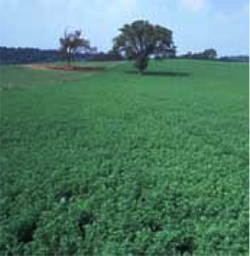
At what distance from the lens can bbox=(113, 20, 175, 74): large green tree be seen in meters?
40.3

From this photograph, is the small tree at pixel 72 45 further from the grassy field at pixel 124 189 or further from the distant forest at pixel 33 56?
the grassy field at pixel 124 189

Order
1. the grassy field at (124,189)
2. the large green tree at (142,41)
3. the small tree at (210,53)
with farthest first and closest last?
the small tree at (210,53)
the large green tree at (142,41)
the grassy field at (124,189)

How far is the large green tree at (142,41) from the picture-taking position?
132ft

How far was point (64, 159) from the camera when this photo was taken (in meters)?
7.34

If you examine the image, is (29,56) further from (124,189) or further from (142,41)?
(124,189)

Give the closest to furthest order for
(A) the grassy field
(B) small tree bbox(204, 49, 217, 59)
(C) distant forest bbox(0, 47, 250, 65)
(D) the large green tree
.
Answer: (A) the grassy field → (D) the large green tree → (C) distant forest bbox(0, 47, 250, 65) → (B) small tree bbox(204, 49, 217, 59)

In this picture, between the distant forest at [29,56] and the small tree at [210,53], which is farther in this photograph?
the small tree at [210,53]

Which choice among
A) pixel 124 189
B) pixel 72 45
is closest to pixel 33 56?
pixel 72 45

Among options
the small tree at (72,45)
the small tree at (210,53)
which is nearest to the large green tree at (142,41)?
the small tree at (72,45)

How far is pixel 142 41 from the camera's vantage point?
40531 mm

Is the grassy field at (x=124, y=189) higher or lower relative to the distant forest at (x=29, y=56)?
lower

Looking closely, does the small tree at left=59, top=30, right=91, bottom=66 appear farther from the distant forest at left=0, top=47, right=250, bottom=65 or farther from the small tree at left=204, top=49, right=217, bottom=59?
the small tree at left=204, top=49, right=217, bottom=59

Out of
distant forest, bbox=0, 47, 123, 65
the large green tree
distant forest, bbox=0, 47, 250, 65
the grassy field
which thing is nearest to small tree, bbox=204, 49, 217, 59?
distant forest, bbox=0, 47, 250, 65

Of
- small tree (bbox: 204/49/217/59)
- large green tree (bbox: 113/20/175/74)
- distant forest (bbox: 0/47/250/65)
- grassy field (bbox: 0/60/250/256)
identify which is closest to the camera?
grassy field (bbox: 0/60/250/256)
